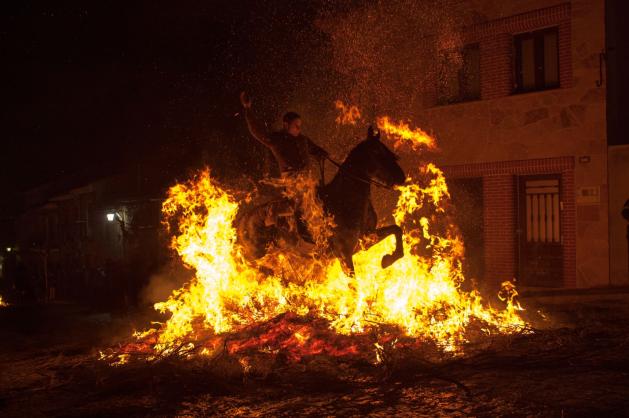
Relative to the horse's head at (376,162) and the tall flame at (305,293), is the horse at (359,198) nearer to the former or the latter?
the horse's head at (376,162)

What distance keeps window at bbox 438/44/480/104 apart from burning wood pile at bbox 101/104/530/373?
557cm

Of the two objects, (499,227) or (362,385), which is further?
(499,227)

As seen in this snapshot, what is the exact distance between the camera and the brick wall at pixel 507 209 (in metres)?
13.5

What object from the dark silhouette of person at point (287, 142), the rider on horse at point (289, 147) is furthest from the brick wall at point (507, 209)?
the dark silhouette of person at point (287, 142)

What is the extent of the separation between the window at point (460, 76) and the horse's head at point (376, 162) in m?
7.60

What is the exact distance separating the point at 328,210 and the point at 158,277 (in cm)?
901

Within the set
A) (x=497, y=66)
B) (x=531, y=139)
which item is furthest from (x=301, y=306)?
(x=497, y=66)

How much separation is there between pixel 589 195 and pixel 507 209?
75.6 inches

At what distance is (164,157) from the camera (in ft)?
92.9

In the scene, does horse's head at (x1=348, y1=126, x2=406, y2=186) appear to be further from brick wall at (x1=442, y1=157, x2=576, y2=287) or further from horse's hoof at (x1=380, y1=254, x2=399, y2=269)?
brick wall at (x1=442, y1=157, x2=576, y2=287)

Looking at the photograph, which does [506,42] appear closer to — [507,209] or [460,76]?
[460,76]

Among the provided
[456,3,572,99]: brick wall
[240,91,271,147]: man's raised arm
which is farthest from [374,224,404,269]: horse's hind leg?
[456,3,572,99]: brick wall

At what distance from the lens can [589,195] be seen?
13.2 m

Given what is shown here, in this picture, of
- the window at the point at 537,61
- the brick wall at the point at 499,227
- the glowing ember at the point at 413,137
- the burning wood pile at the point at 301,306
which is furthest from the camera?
the glowing ember at the point at 413,137
